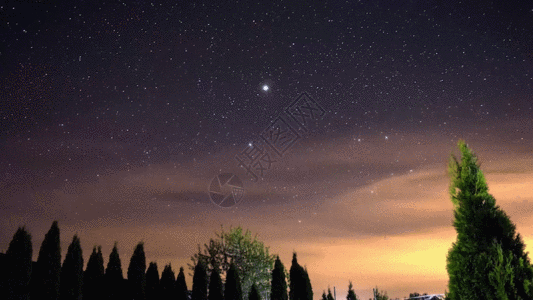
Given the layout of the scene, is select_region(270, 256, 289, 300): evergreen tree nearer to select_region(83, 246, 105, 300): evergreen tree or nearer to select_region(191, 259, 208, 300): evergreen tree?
select_region(191, 259, 208, 300): evergreen tree

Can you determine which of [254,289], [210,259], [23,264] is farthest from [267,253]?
[23,264]

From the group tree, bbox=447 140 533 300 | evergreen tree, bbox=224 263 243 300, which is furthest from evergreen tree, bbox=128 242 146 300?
tree, bbox=447 140 533 300

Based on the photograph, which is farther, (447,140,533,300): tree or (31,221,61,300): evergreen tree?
(31,221,61,300): evergreen tree

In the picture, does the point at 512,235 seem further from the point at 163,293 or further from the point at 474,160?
the point at 163,293

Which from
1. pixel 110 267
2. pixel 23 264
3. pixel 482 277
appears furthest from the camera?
pixel 110 267

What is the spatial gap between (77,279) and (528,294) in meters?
18.5

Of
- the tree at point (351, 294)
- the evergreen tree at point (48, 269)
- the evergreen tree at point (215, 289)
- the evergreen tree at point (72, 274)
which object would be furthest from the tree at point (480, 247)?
the tree at point (351, 294)

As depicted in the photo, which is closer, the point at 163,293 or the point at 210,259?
the point at 163,293

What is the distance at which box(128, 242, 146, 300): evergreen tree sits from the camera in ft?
73.9

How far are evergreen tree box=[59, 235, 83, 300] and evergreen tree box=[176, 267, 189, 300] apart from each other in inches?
285

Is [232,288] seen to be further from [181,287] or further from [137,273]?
[137,273]

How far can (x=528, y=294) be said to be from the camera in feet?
21.2

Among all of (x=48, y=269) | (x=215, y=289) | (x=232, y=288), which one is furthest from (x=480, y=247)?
(x=215, y=289)

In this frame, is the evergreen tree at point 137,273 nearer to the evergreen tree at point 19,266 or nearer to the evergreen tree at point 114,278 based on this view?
the evergreen tree at point 114,278
